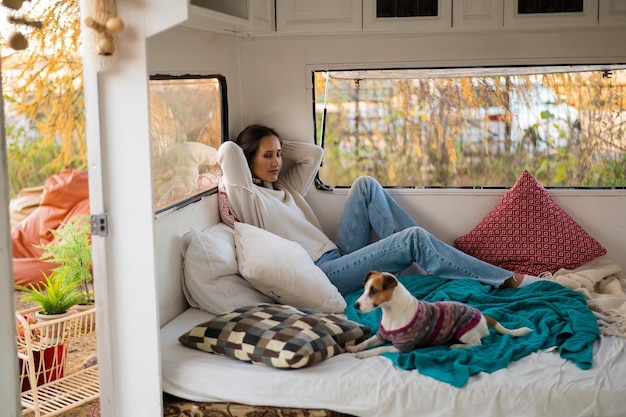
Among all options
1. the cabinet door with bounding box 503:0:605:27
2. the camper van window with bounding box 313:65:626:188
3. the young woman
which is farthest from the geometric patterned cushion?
Answer: the cabinet door with bounding box 503:0:605:27

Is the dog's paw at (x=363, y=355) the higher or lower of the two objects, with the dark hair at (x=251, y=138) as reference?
lower

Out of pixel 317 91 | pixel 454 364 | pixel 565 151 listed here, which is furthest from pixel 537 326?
pixel 317 91

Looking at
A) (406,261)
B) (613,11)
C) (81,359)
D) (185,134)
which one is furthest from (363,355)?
(613,11)

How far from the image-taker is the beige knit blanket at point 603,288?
3.21 metres

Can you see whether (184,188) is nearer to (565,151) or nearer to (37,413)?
(37,413)

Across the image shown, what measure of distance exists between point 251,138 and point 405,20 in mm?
977

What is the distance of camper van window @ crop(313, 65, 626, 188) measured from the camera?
4.28 metres

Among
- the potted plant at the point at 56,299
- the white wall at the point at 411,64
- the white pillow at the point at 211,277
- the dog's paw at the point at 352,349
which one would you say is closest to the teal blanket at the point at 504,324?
the dog's paw at the point at 352,349

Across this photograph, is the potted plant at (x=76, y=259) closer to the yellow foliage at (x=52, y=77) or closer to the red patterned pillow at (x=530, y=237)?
the yellow foliage at (x=52, y=77)

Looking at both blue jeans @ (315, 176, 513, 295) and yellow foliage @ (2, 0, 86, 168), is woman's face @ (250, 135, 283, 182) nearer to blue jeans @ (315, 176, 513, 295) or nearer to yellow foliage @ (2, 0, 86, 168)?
blue jeans @ (315, 176, 513, 295)

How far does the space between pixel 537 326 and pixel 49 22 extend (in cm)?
248

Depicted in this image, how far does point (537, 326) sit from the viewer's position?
3227 mm

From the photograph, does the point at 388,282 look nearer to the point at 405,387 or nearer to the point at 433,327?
the point at 433,327

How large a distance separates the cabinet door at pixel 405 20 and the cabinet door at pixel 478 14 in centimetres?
4
